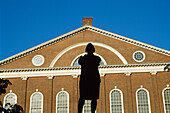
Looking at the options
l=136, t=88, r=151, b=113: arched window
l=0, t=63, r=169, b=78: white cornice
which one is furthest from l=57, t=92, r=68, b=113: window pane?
l=136, t=88, r=151, b=113: arched window

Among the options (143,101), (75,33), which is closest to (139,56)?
(143,101)

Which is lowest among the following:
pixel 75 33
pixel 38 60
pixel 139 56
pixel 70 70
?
pixel 70 70

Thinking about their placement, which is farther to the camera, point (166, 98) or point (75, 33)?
point (75, 33)

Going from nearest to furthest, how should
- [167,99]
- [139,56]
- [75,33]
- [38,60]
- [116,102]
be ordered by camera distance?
[167,99] < [116,102] < [139,56] < [38,60] < [75,33]

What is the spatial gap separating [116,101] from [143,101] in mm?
2986

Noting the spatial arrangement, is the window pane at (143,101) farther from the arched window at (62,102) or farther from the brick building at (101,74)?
the arched window at (62,102)

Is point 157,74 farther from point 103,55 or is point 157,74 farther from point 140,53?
point 103,55

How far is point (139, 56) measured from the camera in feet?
99.7

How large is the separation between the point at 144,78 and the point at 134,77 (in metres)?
1.13

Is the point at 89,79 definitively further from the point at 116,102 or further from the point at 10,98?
the point at 10,98

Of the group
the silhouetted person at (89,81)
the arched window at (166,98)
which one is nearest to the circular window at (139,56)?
the arched window at (166,98)

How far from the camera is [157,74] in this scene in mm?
29453

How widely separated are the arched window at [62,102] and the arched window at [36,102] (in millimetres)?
1978

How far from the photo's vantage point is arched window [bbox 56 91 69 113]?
95.0 ft
